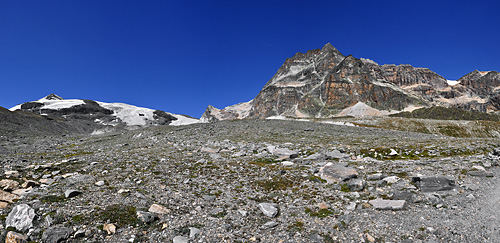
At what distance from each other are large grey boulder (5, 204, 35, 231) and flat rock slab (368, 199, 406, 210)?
44.2ft

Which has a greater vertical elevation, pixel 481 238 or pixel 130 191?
pixel 130 191

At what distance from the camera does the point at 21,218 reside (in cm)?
795

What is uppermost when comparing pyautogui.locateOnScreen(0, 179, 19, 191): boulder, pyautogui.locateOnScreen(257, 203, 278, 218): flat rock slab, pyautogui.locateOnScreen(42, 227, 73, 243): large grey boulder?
pyautogui.locateOnScreen(0, 179, 19, 191): boulder

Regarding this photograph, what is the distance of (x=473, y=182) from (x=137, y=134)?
1823 inches

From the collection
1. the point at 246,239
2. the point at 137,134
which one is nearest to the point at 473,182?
the point at 246,239

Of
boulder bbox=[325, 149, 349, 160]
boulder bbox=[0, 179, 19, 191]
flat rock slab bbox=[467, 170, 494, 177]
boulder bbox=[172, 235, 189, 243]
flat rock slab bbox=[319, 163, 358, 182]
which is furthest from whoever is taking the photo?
boulder bbox=[325, 149, 349, 160]

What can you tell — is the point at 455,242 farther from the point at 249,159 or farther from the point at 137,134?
the point at 137,134

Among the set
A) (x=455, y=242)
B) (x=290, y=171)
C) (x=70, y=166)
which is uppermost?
(x=70, y=166)

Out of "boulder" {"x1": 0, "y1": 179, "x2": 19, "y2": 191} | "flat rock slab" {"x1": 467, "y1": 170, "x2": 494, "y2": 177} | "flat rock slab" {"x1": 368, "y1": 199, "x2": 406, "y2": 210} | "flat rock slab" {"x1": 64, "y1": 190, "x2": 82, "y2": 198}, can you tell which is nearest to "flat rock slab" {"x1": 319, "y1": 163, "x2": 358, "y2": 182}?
"flat rock slab" {"x1": 368, "y1": 199, "x2": 406, "y2": 210}

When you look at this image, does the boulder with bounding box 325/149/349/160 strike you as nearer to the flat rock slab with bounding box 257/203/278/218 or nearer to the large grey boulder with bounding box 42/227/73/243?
the flat rock slab with bounding box 257/203/278/218

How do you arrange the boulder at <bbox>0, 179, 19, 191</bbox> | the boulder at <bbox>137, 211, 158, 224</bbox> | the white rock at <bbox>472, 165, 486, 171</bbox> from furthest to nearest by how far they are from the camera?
the white rock at <bbox>472, 165, 486, 171</bbox> → the boulder at <bbox>0, 179, 19, 191</bbox> → the boulder at <bbox>137, 211, 158, 224</bbox>

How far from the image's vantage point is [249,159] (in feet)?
65.1

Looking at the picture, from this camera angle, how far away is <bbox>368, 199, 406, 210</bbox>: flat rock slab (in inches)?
376

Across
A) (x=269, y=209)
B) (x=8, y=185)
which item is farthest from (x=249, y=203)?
(x=8, y=185)
